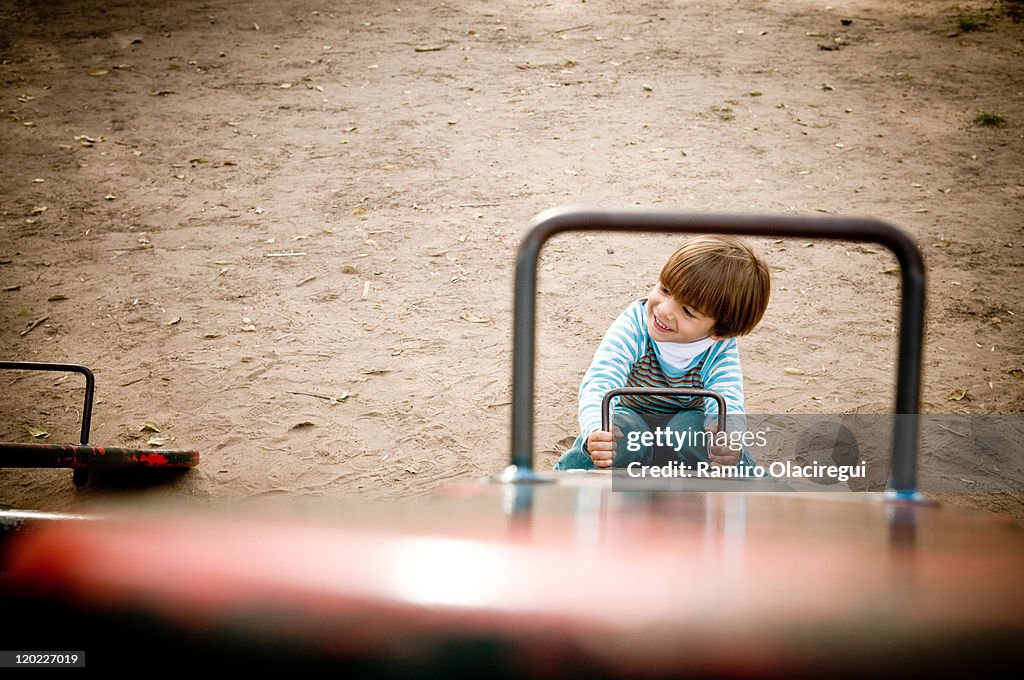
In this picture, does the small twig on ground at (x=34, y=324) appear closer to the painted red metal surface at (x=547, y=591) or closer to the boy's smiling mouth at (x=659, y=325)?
the boy's smiling mouth at (x=659, y=325)

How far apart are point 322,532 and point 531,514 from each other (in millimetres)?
227

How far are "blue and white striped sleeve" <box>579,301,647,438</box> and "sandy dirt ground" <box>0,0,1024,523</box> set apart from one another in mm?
641

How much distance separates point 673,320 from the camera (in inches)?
Result: 65.9

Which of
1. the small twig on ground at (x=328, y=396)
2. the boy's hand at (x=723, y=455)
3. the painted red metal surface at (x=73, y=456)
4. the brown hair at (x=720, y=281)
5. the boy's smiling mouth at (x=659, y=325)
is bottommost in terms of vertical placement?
the painted red metal surface at (x=73, y=456)

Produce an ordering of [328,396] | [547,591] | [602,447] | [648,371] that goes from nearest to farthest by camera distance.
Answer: [547,591] < [602,447] < [648,371] < [328,396]

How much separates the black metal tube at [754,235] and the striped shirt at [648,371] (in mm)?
700

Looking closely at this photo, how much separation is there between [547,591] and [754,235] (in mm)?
740

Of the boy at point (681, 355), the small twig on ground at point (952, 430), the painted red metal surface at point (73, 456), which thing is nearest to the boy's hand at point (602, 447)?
the boy at point (681, 355)

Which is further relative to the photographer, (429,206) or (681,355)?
(429,206)

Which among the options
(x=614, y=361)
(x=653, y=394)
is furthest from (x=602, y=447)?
(x=614, y=361)

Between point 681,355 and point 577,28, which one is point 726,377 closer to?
point 681,355

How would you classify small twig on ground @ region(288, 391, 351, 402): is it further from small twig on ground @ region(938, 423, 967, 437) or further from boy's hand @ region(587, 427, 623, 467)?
small twig on ground @ region(938, 423, 967, 437)

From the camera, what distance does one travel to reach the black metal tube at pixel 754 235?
100cm

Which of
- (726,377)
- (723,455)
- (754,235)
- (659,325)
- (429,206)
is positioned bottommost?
Result: (723,455)
